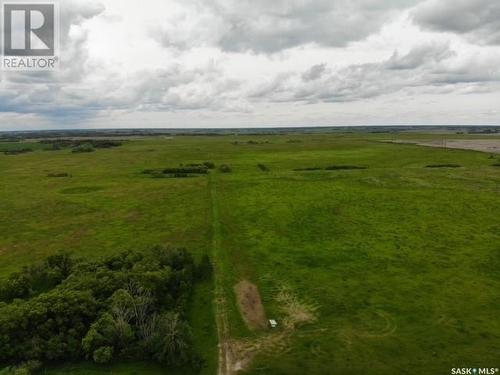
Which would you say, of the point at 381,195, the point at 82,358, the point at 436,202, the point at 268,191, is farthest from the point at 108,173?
the point at 82,358

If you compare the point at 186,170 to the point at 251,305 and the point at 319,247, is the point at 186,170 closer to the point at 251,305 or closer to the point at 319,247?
the point at 319,247

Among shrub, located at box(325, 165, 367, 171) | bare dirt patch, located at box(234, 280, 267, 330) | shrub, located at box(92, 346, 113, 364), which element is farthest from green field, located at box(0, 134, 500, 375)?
shrub, located at box(325, 165, 367, 171)

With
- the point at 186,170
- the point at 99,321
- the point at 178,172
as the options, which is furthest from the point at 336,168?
the point at 99,321

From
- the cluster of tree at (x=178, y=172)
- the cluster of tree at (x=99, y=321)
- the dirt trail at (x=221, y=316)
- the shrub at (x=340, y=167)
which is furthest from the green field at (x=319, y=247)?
the shrub at (x=340, y=167)

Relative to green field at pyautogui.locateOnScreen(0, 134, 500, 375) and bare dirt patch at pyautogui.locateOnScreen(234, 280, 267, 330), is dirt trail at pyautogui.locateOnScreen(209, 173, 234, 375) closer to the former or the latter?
green field at pyautogui.locateOnScreen(0, 134, 500, 375)

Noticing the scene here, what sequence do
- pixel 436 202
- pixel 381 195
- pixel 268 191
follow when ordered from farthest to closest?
pixel 268 191 < pixel 381 195 < pixel 436 202

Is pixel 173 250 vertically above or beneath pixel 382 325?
above

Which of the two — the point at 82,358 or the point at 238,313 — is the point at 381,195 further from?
the point at 82,358
